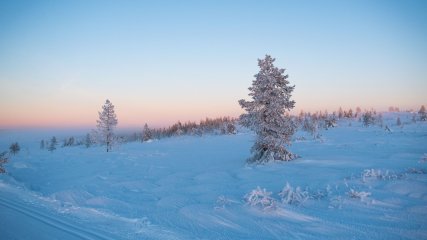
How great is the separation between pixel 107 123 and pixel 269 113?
1417 inches

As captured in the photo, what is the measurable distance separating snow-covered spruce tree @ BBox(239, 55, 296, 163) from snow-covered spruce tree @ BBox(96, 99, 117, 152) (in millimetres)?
33809

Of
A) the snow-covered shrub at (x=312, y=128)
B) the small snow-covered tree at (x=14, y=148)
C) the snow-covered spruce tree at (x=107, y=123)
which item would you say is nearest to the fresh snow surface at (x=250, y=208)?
the snow-covered shrub at (x=312, y=128)

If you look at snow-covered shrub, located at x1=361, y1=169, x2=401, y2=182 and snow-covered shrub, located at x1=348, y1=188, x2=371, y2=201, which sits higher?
snow-covered shrub, located at x1=361, y1=169, x2=401, y2=182

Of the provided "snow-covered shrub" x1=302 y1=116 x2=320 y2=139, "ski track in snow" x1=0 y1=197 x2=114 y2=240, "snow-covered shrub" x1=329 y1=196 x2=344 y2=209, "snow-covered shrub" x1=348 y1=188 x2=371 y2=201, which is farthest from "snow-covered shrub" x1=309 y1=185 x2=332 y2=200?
"snow-covered shrub" x1=302 y1=116 x2=320 y2=139

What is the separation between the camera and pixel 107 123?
50594 millimetres

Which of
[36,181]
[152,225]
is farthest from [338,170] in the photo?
[36,181]

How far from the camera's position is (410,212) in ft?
29.6

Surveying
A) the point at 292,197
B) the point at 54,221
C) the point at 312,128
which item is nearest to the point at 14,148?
the point at 312,128

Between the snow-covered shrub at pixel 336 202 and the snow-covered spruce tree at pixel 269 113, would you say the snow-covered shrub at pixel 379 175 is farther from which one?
the snow-covered spruce tree at pixel 269 113

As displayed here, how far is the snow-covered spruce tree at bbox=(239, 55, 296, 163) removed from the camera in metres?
21.2

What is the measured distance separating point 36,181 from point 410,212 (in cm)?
2266

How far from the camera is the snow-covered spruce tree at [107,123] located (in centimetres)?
5012

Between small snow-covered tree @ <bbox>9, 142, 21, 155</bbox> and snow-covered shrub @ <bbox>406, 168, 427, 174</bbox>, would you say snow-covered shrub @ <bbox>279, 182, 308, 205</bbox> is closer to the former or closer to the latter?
snow-covered shrub @ <bbox>406, 168, 427, 174</bbox>

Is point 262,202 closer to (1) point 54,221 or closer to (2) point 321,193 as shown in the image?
(2) point 321,193
